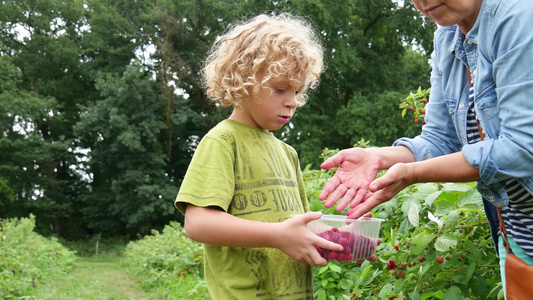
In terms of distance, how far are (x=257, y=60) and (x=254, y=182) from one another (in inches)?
16.3

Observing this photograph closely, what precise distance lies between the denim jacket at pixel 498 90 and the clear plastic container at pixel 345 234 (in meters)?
0.36

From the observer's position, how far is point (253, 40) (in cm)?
193

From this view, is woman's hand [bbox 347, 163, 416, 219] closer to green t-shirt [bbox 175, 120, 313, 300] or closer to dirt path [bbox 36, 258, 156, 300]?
green t-shirt [bbox 175, 120, 313, 300]

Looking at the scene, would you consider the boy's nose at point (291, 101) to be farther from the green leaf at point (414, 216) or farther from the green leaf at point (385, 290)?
the green leaf at point (385, 290)

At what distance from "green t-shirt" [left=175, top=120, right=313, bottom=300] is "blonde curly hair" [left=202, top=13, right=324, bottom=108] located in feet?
0.49

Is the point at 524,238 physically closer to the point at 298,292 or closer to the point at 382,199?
the point at 382,199

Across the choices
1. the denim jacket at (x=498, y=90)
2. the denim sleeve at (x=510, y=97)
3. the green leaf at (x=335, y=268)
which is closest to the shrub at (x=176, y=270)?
the green leaf at (x=335, y=268)

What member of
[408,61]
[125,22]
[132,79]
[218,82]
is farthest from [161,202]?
[218,82]

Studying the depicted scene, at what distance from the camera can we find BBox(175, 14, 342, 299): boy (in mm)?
1586

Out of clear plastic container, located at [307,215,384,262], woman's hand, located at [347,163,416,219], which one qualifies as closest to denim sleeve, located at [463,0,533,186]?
woman's hand, located at [347,163,416,219]

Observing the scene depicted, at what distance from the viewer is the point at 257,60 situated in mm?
1842

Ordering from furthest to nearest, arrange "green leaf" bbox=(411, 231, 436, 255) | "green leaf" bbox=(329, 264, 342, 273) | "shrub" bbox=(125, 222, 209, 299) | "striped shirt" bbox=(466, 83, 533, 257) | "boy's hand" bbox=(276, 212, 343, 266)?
"shrub" bbox=(125, 222, 209, 299) → "green leaf" bbox=(329, 264, 342, 273) → "green leaf" bbox=(411, 231, 436, 255) → "boy's hand" bbox=(276, 212, 343, 266) → "striped shirt" bbox=(466, 83, 533, 257)

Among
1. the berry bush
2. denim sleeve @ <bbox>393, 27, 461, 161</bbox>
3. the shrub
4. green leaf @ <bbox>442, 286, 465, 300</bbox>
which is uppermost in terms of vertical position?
denim sleeve @ <bbox>393, 27, 461, 161</bbox>

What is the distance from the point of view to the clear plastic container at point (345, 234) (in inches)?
61.9
